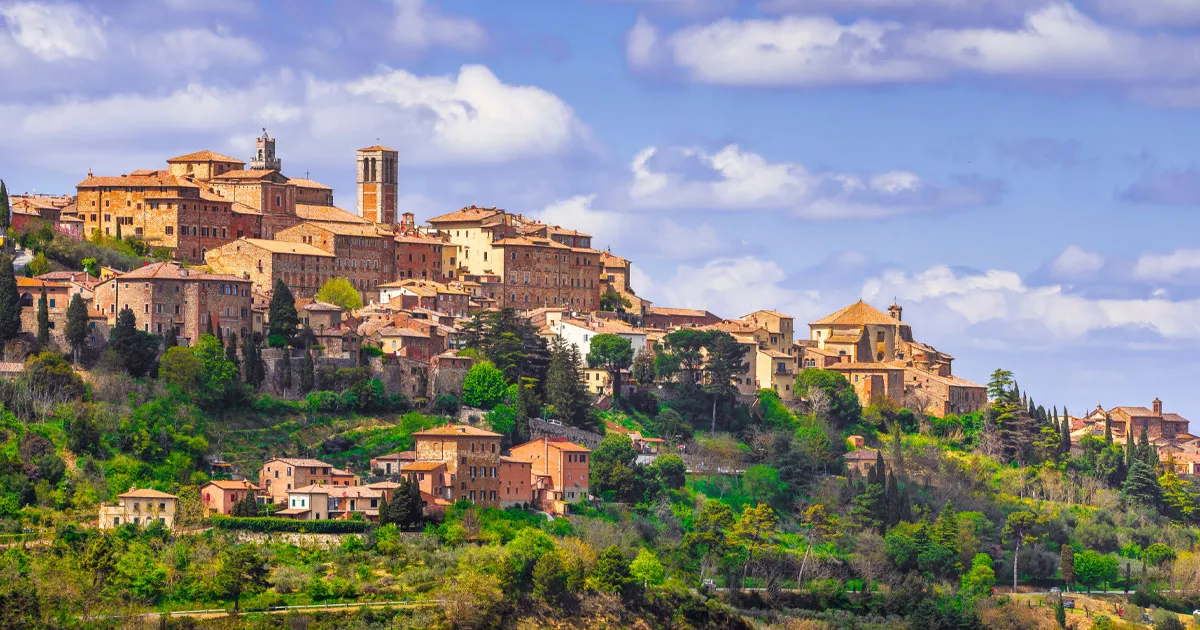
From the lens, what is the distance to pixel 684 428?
98.5 metres

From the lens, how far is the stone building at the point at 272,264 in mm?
99688

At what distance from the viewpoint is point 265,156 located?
115375 millimetres

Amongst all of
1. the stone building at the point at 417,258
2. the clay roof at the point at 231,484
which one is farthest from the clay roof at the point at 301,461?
the stone building at the point at 417,258

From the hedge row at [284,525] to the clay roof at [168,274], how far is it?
45.8 feet

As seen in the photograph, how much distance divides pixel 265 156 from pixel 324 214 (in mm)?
7054

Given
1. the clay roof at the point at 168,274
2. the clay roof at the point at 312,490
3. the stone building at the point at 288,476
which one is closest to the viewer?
the clay roof at the point at 312,490

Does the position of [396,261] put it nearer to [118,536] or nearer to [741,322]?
[741,322]

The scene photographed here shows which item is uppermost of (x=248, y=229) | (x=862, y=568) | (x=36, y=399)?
(x=248, y=229)

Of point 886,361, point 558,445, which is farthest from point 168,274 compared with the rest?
point 886,361

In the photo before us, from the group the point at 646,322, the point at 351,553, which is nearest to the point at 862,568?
the point at 351,553

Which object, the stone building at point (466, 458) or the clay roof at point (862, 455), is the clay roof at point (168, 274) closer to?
the stone building at point (466, 458)

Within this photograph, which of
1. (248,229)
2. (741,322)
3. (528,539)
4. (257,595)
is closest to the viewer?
(257,595)

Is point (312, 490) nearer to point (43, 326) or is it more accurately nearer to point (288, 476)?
point (288, 476)

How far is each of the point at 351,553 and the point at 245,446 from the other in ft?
26.3
